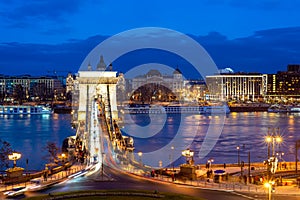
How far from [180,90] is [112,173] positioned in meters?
78.1

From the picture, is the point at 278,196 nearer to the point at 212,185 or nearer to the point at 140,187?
the point at 212,185

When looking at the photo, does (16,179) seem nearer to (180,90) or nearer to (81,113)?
(81,113)

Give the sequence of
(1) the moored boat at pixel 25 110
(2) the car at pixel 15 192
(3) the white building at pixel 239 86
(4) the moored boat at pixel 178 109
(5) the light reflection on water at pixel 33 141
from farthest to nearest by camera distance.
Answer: (3) the white building at pixel 239 86
(4) the moored boat at pixel 178 109
(1) the moored boat at pixel 25 110
(5) the light reflection on water at pixel 33 141
(2) the car at pixel 15 192

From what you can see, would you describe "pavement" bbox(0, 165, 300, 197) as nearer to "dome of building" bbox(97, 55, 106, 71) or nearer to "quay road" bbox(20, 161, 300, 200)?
"quay road" bbox(20, 161, 300, 200)

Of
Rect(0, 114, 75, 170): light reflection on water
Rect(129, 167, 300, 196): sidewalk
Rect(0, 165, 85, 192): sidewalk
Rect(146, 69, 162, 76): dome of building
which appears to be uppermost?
Rect(146, 69, 162, 76): dome of building

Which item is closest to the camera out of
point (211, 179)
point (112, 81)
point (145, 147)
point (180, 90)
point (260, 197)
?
point (260, 197)

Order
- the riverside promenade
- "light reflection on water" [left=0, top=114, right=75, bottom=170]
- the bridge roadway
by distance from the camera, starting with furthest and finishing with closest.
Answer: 1. "light reflection on water" [left=0, top=114, right=75, bottom=170]
2. the riverside promenade
3. the bridge roadway

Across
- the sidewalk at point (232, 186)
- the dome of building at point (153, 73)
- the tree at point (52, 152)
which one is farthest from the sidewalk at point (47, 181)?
the dome of building at point (153, 73)

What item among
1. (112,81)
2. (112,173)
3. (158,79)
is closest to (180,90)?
(158,79)

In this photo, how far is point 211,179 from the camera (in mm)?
11703

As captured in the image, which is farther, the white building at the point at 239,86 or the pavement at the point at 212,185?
the white building at the point at 239,86

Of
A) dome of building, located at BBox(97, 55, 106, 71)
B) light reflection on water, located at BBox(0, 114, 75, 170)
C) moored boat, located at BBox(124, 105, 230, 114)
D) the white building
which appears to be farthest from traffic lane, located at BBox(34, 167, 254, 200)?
the white building

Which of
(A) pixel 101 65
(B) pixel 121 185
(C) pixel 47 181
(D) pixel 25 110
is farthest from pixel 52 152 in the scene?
(D) pixel 25 110

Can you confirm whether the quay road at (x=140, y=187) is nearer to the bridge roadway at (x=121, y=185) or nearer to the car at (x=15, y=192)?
the bridge roadway at (x=121, y=185)
